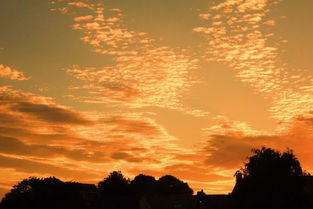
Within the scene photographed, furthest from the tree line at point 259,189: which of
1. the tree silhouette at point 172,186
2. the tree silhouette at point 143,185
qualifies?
the tree silhouette at point 172,186

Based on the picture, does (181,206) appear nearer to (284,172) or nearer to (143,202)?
(143,202)

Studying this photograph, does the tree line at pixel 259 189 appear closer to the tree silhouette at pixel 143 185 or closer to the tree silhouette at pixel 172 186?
the tree silhouette at pixel 143 185

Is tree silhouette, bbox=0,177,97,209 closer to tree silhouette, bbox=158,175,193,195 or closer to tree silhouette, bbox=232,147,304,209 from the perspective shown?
tree silhouette, bbox=232,147,304,209

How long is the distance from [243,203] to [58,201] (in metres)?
42.7

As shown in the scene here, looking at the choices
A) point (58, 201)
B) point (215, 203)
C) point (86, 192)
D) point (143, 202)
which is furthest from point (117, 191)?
point (215, 203)

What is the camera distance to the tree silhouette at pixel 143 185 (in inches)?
6545

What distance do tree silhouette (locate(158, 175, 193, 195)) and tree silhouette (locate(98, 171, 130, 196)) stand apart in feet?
47.3

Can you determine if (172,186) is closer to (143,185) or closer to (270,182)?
(143,185)

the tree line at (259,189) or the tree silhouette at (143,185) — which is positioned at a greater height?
the tree silhouette at (143,185)

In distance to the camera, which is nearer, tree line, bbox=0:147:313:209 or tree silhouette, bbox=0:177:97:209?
tree line, bbox=0:147:313:209

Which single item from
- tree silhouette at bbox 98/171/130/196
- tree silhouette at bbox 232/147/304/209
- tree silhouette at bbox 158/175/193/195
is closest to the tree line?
tree silhouette at bbox 232/147/304/209

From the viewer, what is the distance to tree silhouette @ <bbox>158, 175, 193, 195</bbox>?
6796 inches

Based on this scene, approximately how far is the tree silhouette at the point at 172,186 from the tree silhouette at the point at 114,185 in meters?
14.4

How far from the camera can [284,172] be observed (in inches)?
2862
